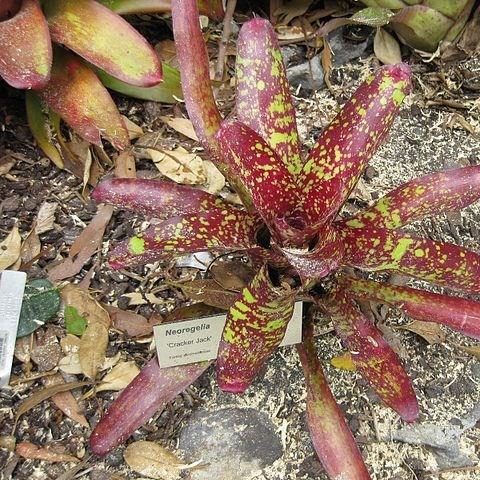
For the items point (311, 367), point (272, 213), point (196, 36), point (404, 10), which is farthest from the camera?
point (404, 10)

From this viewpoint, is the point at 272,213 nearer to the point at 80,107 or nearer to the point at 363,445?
the point at 363,445

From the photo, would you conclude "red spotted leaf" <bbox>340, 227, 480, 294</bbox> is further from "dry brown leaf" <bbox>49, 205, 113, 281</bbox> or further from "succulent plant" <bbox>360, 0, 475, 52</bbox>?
"succulent plant" <bbox>360, 0, 475, 52</bbox>

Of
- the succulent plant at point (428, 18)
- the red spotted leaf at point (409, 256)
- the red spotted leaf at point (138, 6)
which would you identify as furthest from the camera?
the succulent plant at point (428, 18)

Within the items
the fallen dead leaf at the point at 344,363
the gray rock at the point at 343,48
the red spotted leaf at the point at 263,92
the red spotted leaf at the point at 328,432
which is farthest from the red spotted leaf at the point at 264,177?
the gray rock at the point at 343,48

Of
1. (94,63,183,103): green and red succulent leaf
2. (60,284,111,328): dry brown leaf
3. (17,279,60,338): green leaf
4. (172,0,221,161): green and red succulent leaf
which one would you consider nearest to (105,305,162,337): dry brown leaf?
(60,284,111,328): dry brown leaf

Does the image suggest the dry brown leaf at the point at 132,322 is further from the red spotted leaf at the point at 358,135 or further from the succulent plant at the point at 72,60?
the red spotted leaf at the point at 358,135

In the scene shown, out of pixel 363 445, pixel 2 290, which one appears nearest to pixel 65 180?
pixel 2 290

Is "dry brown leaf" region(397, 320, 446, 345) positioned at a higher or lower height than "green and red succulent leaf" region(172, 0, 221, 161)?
lower
